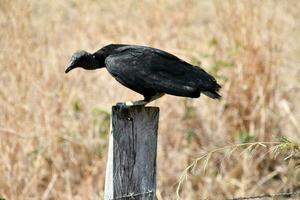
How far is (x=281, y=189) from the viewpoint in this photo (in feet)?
21.0

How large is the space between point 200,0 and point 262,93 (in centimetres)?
389

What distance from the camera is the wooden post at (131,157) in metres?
2.89

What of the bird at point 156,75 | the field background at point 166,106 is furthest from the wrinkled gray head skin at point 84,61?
the field background at point 166,106

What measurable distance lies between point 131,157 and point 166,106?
3700mm

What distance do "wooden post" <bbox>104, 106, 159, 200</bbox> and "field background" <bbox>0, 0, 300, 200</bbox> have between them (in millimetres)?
2848

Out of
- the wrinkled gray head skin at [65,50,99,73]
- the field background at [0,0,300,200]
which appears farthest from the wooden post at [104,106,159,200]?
the field background at [0,0,300,200]

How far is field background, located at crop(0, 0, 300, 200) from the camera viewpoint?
19.1ft

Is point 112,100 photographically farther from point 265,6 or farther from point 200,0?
point 200,0

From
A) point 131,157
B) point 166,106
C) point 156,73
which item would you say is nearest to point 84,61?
point 156,73

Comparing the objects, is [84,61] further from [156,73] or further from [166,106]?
[166,106]

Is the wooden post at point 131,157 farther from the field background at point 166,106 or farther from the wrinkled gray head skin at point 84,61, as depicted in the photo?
the field background at point 166,106

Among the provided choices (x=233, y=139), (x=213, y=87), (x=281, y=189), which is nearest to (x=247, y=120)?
(x=233, y=139)

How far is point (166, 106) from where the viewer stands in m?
6.59

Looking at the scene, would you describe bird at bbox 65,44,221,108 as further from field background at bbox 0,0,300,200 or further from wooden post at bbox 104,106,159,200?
field background at bbox 0,0,300,200
